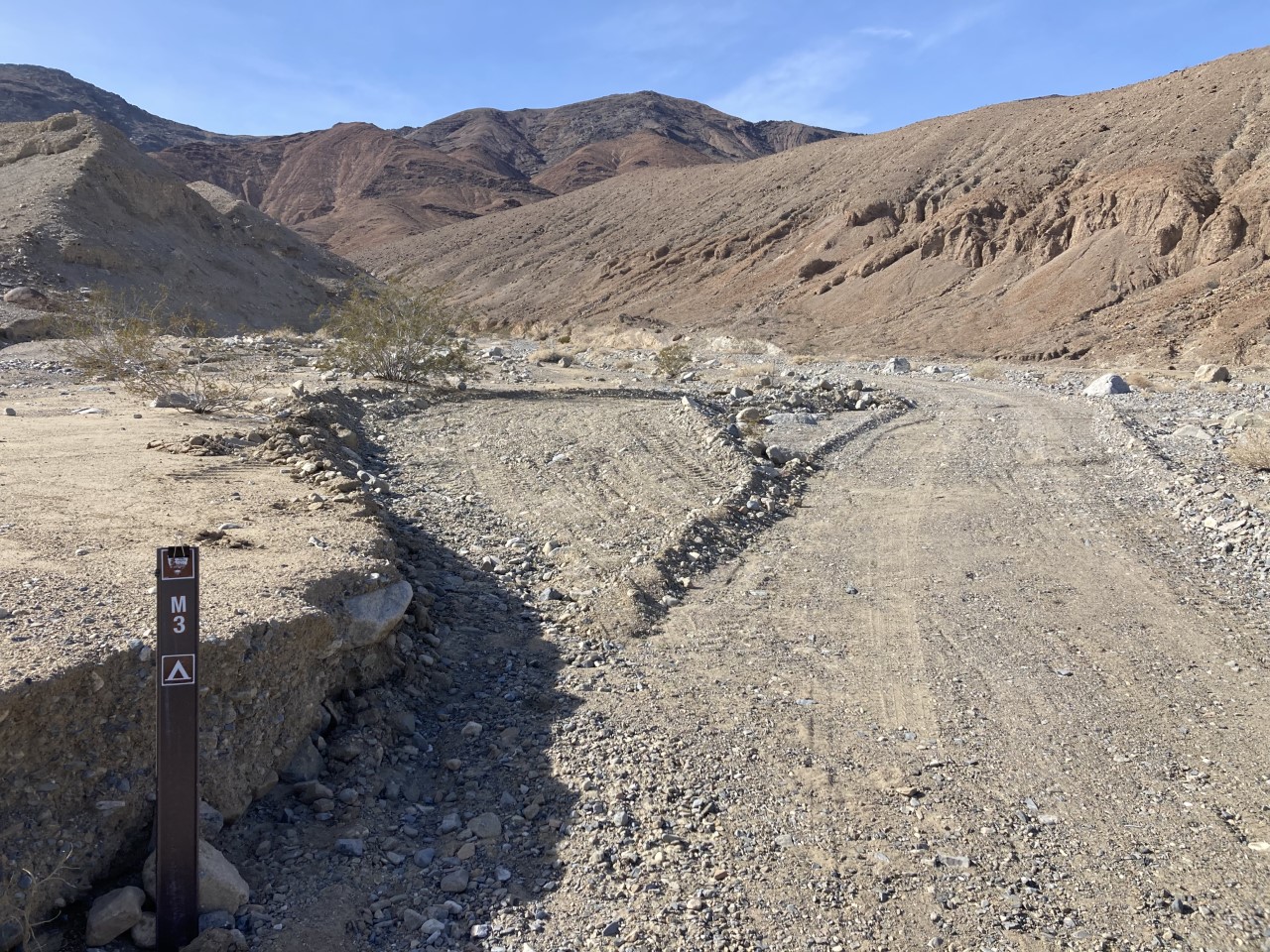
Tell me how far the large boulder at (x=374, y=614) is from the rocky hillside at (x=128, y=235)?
24.3m

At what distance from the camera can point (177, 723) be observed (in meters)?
3.04

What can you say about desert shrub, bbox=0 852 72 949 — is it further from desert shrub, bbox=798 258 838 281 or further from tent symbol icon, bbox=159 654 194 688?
desert shrub, bbox=798 258 838 281

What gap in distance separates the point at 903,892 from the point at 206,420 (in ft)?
34.7

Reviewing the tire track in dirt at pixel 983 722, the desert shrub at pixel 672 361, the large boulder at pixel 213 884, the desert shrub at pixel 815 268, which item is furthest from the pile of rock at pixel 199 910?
the desert shrub at pixel 815 268

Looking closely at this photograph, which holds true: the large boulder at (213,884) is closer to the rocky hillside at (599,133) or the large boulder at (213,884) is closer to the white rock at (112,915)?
the white rock at (112,915)

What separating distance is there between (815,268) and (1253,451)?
120 feet

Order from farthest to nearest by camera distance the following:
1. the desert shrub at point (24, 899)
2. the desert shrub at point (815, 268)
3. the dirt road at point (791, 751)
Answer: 1. the desert shrub at point (815, 268)
2. the dirt road at point (791, 751)
3. the desert shrub at point (24, 899)

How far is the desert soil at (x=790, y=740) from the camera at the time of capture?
3656mm

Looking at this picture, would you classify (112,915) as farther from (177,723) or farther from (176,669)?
(176,669)

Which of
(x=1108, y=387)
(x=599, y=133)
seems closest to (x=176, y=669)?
(x=1108, y=387)

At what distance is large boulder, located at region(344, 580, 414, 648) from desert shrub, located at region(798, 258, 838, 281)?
42.4 metres

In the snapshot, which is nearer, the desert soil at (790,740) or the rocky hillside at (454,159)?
the desert soil at (790,740)

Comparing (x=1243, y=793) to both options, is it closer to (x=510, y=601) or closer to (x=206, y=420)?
(x=510, y=601)

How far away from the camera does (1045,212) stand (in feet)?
130
